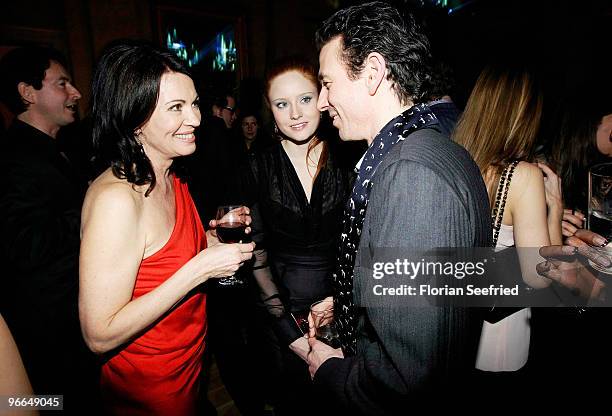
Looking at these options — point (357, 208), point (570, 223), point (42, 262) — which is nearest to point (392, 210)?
point (357, 208)

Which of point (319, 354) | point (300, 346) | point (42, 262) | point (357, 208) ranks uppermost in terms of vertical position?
point (357, 208)

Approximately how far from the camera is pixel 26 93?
7.56ft

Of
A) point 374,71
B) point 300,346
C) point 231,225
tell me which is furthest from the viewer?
point 300,346

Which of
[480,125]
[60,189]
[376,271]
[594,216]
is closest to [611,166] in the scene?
[594,216]

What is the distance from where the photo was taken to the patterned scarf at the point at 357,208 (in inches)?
43.4

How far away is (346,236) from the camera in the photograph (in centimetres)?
131

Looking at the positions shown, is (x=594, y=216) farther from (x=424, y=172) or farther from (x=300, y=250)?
(x=300, y=250)

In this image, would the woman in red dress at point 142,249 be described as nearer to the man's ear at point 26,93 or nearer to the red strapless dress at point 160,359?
the red strapless dress at point 160,359

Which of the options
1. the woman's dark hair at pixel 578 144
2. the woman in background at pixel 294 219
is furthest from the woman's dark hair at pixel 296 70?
the woman's dark hair at pixel 578 144

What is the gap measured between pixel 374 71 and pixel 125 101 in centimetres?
102

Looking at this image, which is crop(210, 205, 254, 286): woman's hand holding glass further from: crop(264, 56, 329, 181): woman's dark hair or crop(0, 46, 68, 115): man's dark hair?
crop(0, 46, 68, 115): man's dark hair

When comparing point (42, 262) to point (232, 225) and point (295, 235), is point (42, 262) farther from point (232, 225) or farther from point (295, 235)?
point (295, 235)

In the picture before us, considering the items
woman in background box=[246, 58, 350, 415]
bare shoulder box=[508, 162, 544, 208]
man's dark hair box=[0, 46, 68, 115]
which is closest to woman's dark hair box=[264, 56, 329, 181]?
woman in background box=[246, 58, 350, 415]

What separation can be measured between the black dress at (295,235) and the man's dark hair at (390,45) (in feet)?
3.19
